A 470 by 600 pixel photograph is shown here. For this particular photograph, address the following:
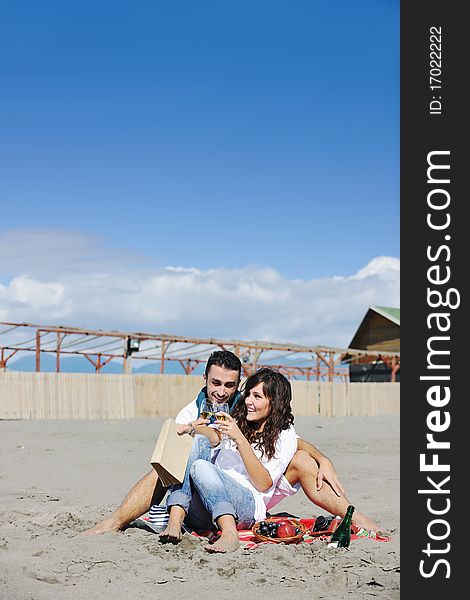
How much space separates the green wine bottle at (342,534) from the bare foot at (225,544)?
612 mm

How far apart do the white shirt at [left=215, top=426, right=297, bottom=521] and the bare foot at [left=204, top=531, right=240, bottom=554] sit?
19.2 inches

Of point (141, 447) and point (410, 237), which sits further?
point (141, 447)

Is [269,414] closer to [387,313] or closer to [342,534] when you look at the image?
[342,534]

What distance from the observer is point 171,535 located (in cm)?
520

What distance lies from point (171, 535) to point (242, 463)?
73cm

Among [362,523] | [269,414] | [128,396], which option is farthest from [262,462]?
[128,396]

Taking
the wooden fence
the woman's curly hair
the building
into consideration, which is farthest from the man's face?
the building

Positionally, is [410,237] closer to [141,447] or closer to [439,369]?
[439,369]

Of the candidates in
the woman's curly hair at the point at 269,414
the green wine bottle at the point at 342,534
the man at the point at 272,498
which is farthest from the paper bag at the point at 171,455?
the green wine bottle at the point at 342,534

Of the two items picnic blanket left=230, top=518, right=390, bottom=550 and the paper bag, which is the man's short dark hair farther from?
picnic blanket left=230, top=518, right=390, bottom=550

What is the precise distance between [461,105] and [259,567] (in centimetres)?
273

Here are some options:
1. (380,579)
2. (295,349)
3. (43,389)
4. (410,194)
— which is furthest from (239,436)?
(295,349)

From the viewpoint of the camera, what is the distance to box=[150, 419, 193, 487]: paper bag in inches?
204

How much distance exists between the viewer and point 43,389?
71.1ft
